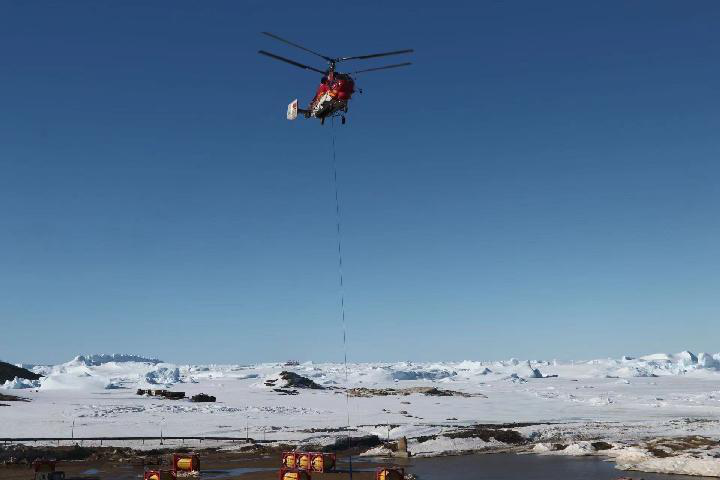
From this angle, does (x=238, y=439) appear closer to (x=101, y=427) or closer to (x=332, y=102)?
(x=101, y=427)

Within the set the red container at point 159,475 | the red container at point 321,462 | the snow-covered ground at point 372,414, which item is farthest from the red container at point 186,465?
the snow-covered ground at point 372,414

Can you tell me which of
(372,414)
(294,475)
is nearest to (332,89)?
(294,475)

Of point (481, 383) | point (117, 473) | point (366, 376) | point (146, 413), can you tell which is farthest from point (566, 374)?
point (117, 473)

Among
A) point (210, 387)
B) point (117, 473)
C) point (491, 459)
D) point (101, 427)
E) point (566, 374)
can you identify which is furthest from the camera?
point (566, 374)

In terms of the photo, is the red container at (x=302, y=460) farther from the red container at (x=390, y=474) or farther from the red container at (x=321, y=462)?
the red container at (x=390, y=474)

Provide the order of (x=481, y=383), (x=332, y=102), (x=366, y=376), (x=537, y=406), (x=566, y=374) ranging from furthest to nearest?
(x=566, y=374) → (x=366, y=376) → (x=481, y=383) → (x=537, y=406) → (x=332, y=102)

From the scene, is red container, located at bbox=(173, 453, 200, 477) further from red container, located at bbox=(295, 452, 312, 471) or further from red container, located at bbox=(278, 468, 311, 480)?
red container, located at bbox=(278, 468, 311, 480)

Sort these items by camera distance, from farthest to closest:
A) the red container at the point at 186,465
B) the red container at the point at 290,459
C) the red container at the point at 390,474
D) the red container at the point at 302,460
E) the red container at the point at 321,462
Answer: the red container at the point at 290,459 < the red container at the point at 321,462 < the red container at the point at 302,460 < the red container at the point at 186,465 < the red container at the point at 390,474

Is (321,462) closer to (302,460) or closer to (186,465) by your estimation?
(302,460)

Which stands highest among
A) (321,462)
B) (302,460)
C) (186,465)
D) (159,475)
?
(159,475)
